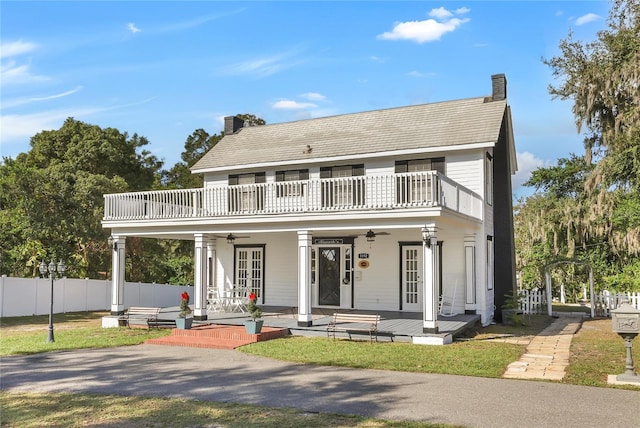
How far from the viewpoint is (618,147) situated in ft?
54.2

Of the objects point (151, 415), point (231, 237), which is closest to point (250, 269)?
point (231, 237)

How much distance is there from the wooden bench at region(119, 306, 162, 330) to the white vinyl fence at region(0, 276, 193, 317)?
7143 mm

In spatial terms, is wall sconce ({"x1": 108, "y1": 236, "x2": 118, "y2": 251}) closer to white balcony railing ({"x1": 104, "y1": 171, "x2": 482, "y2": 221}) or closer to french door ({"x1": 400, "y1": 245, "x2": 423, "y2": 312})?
white balcony railing ({"x1": 104, "y1": 171, "x2": 482, "y2": 221})

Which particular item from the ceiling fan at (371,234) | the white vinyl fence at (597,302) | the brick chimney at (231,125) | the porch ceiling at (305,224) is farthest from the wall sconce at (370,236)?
the brick chimney at (231,125)

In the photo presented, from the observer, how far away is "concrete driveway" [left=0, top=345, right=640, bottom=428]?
7305mm

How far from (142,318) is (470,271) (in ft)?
34.4

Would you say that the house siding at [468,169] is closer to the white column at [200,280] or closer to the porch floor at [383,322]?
the porch floor at [383,322]

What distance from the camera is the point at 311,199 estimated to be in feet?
53.9

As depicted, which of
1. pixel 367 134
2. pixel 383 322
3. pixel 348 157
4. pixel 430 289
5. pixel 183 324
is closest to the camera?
pixel 430 289

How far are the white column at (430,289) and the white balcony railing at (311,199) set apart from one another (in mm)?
947

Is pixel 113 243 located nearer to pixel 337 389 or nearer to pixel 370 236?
pixel 370 236

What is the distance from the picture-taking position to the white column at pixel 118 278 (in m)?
18.0

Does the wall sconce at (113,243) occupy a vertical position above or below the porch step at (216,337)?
above

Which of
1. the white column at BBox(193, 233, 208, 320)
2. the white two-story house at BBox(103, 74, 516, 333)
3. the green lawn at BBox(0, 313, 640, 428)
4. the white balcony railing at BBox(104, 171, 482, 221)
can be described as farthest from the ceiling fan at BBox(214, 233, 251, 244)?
the green lawn at BBox(0, 313, 640, 428)
